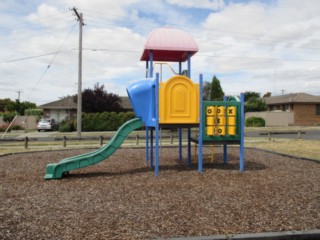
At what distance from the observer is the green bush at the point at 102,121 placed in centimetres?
3544

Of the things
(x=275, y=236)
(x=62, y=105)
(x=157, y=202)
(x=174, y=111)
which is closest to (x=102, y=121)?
(x=62, y=105)

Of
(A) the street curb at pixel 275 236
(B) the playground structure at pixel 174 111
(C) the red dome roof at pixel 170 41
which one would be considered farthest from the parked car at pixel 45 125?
(A) the street curb at pixel 275 236

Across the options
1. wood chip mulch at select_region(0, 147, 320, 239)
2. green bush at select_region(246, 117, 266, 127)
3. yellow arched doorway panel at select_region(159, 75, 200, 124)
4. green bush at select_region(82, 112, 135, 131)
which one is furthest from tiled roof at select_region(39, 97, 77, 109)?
yellow arched doorway panel at select_region(159, 75, 200, 124)

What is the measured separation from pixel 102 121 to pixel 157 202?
3055 cm

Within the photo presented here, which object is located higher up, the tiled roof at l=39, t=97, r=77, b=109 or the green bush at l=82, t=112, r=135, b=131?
the tiled roof at l=39, t=97, r=77, b=109

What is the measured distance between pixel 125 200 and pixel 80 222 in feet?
4.43

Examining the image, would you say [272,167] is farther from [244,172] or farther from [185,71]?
[185,71]

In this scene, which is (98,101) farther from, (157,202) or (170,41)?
(157,202)

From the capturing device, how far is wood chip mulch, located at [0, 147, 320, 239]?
446 cm

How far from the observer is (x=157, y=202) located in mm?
5797

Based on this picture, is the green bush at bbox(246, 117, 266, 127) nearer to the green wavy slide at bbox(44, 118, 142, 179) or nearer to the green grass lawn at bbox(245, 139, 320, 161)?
the green grass lawn at bbox(245, 139, 320, 161)

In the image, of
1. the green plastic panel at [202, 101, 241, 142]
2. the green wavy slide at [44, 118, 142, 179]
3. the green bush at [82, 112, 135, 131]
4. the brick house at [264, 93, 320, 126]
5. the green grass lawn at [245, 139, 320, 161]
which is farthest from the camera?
the brick house at [264, 93, 320, 126]

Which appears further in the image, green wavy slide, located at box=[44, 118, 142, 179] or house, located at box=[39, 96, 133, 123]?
house, located at box=[39, 96, 133, 123]

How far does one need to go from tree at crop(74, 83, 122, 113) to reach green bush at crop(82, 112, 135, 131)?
2497mm
